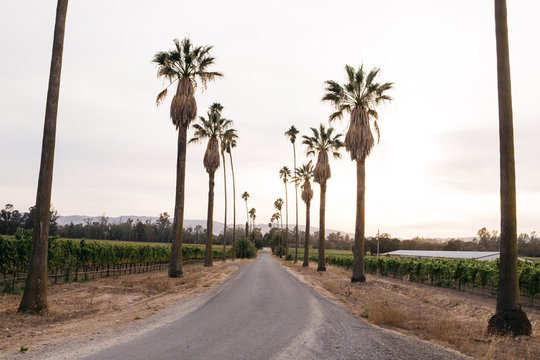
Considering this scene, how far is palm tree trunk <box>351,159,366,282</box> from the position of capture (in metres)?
25.4

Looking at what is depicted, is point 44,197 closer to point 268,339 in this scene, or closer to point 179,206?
point 268,339

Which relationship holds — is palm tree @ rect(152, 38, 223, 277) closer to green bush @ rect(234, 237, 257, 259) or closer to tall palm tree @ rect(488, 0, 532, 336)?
tall palm tree @ rect(488, 0, 532, 336)

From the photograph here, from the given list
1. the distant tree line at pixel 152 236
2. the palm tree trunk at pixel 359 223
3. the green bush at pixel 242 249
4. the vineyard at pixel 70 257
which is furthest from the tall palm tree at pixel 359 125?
the distant tree line at pixel 152 236

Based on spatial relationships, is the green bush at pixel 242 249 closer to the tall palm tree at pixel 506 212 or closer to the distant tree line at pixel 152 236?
the distant tree line at pixel 152 236

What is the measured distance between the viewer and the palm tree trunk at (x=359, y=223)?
83.2 feet

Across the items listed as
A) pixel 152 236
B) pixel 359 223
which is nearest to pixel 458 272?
pixel 359 223

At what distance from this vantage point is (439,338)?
9359mm

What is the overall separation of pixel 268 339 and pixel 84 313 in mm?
7110

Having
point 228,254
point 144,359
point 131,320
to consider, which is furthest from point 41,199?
point 228,254

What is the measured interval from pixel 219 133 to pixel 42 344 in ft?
111

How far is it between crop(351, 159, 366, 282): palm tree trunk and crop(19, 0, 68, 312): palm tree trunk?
19.5 meters

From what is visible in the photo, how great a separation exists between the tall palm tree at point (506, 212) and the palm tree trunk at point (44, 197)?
1388cm

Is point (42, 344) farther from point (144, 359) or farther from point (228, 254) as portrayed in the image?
point (228, 254)

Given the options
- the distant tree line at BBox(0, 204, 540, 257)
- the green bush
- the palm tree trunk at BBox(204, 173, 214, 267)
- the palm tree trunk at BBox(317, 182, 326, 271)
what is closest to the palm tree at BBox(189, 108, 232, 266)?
the palm tree trunk at BBox(204, 173, 214, 267)
